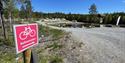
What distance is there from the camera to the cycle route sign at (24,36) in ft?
7.06

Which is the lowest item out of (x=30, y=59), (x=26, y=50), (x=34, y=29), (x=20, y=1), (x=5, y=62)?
(x=5, y=62)

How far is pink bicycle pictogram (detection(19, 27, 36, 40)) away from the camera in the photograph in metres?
2.22

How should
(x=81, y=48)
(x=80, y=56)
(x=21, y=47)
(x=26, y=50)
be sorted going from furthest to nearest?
→ 1. (x=81, y=48)
2. (x=80, y=56)
3. (x=26, y=50)
4. (x=21, y=47)

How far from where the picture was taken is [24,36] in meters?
2.27

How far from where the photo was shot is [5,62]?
21.0 ft

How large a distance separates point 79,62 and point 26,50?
3857 millimetres

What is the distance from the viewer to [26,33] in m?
2.30

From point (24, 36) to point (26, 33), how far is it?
58 mm

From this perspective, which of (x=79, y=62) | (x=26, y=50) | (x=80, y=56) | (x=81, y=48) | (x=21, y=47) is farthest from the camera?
(x=81, y=48)

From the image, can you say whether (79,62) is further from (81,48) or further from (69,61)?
(81,48)

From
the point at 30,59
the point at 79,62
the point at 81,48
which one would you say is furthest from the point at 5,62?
the point at 30,59

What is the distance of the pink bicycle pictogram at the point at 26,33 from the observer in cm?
222

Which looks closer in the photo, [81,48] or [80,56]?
[80,56]

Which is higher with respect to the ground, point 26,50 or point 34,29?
point 34,29
